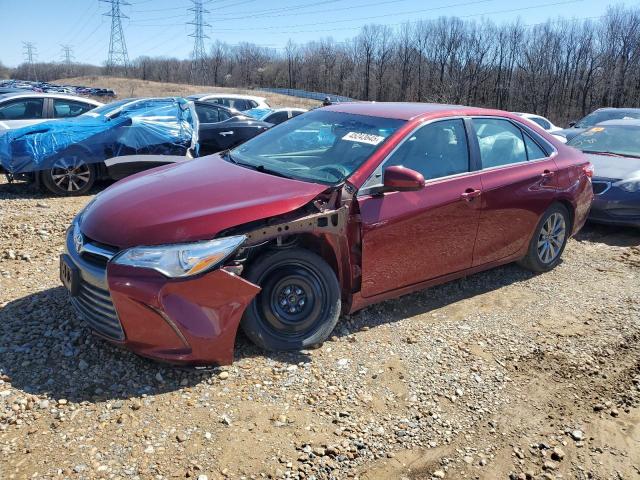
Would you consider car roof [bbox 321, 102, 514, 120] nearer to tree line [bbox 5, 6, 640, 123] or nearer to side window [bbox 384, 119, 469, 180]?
side window [bbox 384, 119, 469, 180]

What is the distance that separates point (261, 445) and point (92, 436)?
2.77ft

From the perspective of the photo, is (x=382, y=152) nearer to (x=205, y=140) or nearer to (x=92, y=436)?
(x=92, y=436)

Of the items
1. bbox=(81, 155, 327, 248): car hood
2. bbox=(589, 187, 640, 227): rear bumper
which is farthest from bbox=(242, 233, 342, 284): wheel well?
bbox=(589, 187, 640, 227): rear bumper

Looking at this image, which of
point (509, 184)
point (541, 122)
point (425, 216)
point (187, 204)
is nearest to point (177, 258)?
point (187, 204)

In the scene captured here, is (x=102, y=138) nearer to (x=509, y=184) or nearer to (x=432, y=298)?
(x=432, y=298)

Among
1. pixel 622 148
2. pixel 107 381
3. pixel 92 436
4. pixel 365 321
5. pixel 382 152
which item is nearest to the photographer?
pixel 92 436

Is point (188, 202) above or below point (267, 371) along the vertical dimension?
above

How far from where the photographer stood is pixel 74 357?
10.9 feet

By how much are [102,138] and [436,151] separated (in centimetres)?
571

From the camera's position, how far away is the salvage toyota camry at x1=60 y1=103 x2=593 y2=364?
→ 303 cm

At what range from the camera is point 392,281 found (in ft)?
12.9

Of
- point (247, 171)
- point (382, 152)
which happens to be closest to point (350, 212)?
point (382, 152)

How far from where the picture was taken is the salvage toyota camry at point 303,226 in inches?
119

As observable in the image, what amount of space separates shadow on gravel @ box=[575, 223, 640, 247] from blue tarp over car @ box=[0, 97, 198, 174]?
6060 millimetres
